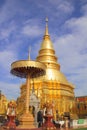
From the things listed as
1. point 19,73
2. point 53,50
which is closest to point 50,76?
point 53,50

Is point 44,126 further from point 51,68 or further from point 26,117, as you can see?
point 51,68

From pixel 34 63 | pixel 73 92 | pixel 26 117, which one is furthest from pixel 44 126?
pixel 73 92

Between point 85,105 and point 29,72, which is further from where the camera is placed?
point 85,105

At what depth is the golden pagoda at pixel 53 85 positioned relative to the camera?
42856 mm

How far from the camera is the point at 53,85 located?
149 ft

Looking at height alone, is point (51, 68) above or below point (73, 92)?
above

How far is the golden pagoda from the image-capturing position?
42856mm

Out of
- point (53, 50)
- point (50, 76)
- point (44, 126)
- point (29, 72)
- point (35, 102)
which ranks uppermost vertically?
point (53, 50)

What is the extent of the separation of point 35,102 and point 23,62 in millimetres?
11832

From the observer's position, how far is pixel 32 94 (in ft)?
108

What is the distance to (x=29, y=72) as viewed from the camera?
23734 millimetres

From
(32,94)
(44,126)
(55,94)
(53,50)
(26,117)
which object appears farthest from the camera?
(53,50)

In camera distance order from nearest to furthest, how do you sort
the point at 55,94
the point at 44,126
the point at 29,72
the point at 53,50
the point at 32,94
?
the point at 44,126 < the point at 29,72 < the point at 32,94 < the point at 55,94 < the point at 53,50

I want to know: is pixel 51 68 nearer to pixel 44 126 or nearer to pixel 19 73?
pixel 19 73
